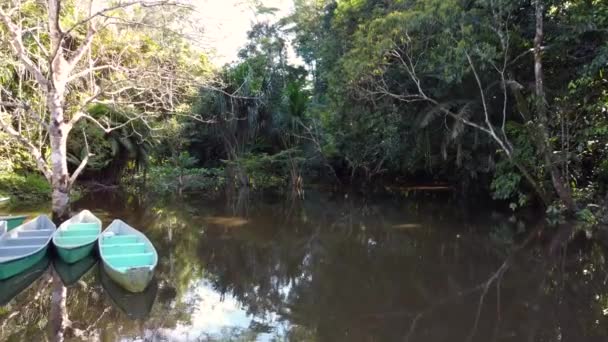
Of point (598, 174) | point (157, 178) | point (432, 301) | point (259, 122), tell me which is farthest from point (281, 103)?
point (432, 301)

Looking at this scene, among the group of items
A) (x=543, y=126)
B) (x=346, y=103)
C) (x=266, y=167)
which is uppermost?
(x=346, y=103)

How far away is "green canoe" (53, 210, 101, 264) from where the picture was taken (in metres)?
7.92

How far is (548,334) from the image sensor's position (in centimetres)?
548

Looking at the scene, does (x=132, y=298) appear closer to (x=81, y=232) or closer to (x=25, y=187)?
(x=81, y=232)

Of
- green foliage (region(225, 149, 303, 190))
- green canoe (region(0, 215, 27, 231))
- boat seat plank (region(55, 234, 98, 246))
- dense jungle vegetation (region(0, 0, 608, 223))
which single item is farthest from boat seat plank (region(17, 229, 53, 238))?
green foliage (region(225, 149, 303, 190))

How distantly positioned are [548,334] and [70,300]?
18.8 feet

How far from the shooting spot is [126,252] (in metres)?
7.72

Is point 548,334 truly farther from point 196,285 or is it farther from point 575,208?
point 575,208

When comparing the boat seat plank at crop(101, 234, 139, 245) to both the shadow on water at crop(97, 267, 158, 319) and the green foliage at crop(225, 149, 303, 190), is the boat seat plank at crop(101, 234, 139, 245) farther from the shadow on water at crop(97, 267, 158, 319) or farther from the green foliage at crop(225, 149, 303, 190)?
the green foliage at crop(225, 149, 303, 190)

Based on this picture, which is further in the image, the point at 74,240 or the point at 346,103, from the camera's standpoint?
the point at 346,103

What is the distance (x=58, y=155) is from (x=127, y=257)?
5.14m

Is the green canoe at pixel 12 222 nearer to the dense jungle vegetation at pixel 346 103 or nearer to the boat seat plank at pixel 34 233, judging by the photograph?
the boat seat plank at pixel 34 233

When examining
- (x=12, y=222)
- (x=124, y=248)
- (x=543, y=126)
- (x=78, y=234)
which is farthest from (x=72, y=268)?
(x=543, y=126)

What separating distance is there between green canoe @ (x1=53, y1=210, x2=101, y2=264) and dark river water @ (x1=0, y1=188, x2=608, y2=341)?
16.3 inches
